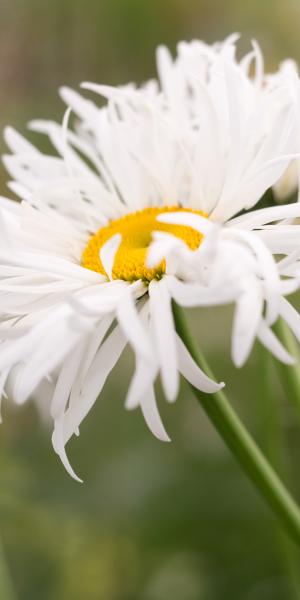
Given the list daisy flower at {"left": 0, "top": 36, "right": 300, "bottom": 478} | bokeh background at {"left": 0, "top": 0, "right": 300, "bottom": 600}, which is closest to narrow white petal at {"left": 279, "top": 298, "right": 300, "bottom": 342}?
daisy flower at {"left": 0, "top": 36, "right": 300, "bottom": 478}

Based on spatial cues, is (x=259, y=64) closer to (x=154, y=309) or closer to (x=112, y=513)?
(x=154, y=309)

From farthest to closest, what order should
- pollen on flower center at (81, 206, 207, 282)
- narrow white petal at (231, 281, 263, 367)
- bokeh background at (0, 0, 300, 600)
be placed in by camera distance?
1. bokeh background at (0, 0, 300, 600)
2. pollen on flower center at (81, 206, 207, 282)
3. narrow white petal at (231, 281, 263, 367)

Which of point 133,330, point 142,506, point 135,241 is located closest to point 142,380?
point 133,330

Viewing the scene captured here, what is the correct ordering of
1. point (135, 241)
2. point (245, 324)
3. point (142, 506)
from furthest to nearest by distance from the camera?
1. point (142, 506)
2. point (135, 241)
3. point (245, 324)

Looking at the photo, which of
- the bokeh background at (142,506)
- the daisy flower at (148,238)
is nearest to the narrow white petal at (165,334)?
the daisy flower at (148,238)

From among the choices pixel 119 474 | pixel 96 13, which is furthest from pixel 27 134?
pixel 119 474

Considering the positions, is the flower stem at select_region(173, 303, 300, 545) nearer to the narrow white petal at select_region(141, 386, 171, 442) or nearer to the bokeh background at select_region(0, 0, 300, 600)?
the narrow white petal at select_region(141, 386, 171, 442)

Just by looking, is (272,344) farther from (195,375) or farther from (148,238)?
(148,238)

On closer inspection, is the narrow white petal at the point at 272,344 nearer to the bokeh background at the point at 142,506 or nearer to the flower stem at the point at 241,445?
the flower stem at the point at 241,445
